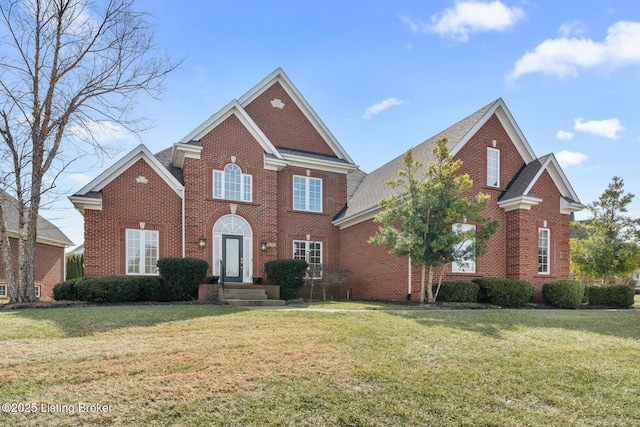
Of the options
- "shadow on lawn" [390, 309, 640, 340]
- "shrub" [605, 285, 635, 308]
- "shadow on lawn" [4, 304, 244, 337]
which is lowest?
"shrub" [605, 285, 635, 308]

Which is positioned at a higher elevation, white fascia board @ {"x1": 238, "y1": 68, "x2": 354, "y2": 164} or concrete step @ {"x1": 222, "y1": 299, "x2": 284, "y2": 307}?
white fascia board @ {"x1": 238, "y1": 68, "x2": 354, "y2": 164}

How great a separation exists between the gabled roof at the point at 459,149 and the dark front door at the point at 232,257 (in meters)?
4.88

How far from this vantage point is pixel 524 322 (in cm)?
1019

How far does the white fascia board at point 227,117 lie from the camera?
17.3m

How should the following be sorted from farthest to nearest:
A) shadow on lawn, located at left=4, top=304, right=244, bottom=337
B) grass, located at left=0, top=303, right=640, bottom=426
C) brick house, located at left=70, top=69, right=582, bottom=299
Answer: brick house, located at left=70, top=69, right=582, bottom=299, shadow on lawn, located at left=4, top=304, right=244, bottom=337, grass, located at left=0, top=303, right=640, bottom=426

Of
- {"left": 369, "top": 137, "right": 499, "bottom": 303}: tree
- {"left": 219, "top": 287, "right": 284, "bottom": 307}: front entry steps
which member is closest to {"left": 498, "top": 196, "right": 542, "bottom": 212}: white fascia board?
{"left": 369, "top": 137, "right": 499, "bottom": 303}: tree

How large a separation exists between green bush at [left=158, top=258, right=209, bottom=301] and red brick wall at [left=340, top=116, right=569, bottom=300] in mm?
7136

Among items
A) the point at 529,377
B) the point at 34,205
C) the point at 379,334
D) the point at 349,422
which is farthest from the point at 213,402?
the point at 34,205

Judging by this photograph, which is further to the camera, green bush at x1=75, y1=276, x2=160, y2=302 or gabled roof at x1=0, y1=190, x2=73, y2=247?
gabled roof at x1=0, y1=190, x2=73, y2=247

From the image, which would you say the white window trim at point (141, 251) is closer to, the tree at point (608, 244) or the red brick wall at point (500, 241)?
the red brick wall at point (500, 241)

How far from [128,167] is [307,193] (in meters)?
7.69

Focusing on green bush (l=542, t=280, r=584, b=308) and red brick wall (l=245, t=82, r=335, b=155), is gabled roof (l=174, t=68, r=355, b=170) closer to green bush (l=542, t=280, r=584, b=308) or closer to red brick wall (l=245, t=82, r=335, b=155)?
Result: red brick wall (l=245, t=82, r=335, b=155)

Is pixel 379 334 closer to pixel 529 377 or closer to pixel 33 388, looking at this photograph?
pixel 529 377

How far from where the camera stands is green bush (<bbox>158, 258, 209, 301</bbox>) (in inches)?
593
